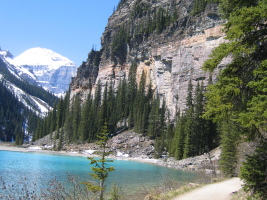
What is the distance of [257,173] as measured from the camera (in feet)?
24.9

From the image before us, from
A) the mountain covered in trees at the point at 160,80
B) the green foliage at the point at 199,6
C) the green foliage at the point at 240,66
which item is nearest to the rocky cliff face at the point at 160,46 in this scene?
A: the mountain covered in trees at the point at 160,80

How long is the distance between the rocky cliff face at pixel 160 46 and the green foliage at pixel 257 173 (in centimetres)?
4641

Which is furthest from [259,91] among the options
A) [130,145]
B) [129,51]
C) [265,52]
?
[129,51]

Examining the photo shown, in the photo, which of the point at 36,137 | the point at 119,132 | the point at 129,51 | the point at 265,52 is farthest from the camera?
the point at 36,137

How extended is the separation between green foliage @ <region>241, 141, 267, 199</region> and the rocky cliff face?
46409mm

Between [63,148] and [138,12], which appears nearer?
[63,148]

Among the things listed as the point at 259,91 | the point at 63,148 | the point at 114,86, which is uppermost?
the point at 114,86

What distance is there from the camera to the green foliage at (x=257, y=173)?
7.51m

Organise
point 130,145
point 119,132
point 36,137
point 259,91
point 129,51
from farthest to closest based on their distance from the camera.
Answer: point 36,137 < point 129,51 < point 119,132 < point 130,145 < point 259,91

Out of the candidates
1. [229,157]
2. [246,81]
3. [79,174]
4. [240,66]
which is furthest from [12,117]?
[246,81]

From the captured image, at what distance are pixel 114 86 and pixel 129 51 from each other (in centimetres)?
1182

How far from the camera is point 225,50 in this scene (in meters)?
8.53

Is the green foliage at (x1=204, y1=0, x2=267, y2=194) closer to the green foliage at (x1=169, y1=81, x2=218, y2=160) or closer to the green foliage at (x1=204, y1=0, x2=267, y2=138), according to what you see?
the green foliage at (x1=204, y1=0, x2=267, y2=138)

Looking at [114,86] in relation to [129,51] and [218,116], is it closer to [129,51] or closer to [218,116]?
[129,51]
